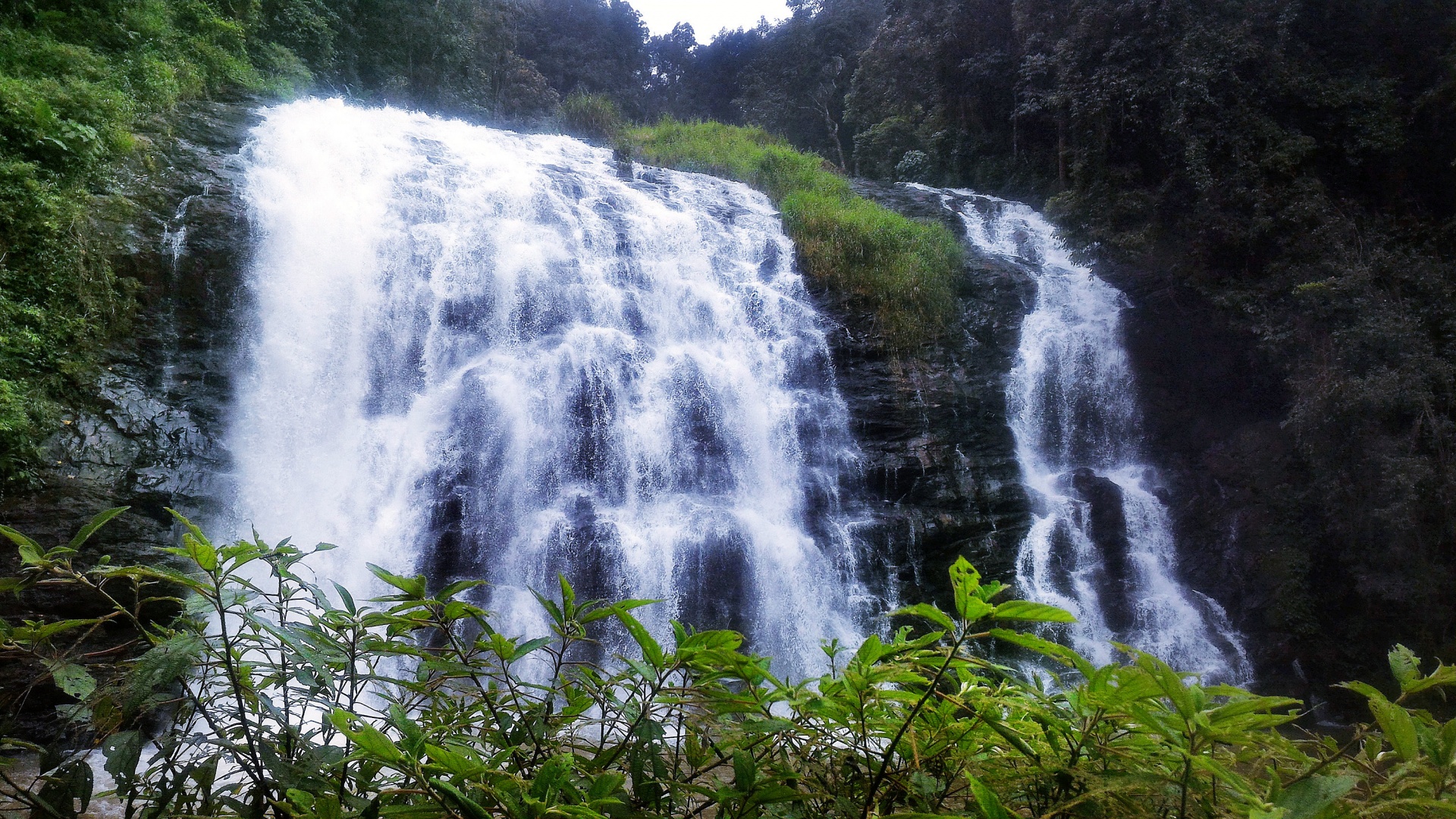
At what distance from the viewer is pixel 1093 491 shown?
9.52m

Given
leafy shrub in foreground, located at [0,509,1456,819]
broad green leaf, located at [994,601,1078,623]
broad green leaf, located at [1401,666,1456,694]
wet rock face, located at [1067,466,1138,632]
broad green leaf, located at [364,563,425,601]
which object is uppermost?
broad green leaf, located at [994,601,1078,623]

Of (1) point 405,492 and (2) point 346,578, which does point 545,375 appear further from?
(2) point 346,578

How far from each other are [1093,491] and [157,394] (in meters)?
10.8

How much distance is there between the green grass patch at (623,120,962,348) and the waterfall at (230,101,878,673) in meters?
0.71

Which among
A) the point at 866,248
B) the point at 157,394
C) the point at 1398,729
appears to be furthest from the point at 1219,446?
the point at 157,394

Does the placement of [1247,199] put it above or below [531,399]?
above

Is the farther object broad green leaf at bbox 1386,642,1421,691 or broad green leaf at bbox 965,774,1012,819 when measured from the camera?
broad green leaf at bbox 1386,642,1421,691

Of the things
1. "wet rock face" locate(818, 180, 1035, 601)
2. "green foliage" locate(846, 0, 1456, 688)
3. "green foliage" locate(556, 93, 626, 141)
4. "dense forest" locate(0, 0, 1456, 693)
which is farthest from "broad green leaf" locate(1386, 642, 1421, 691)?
"green foliage" locate(556, 93, 626, 141)

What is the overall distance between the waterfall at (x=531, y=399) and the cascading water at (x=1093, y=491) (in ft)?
8.58

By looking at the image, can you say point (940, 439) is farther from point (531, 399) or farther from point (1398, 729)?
point (1398, 729)

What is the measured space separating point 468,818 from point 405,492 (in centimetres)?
781

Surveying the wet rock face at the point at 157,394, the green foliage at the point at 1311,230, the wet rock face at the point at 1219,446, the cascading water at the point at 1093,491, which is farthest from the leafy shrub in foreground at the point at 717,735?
the wet rock face at the point at 1219,446

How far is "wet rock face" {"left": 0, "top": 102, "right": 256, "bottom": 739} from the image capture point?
20.4 ft

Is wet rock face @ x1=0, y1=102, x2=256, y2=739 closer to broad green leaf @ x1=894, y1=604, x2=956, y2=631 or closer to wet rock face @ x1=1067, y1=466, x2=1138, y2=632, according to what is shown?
broad green leaf @ x1=894, y1=604, x2=956, y2=631
